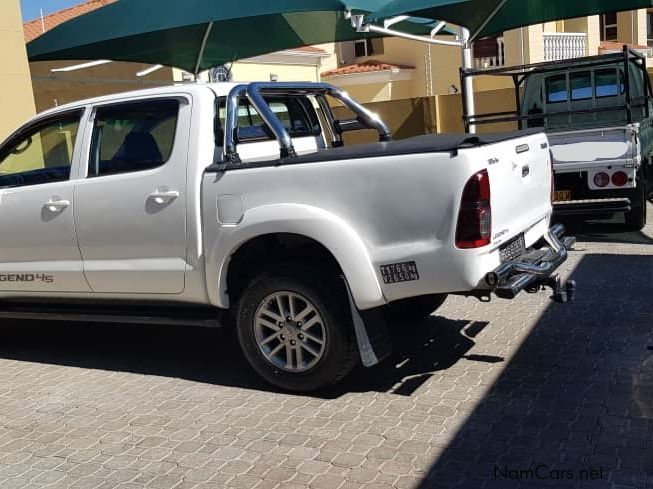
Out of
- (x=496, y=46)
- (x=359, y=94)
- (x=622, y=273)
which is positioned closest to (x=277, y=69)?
(x=359, y=94)

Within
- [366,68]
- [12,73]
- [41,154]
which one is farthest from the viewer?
[366,68]

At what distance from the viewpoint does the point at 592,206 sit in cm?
899

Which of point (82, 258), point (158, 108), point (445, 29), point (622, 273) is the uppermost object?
point (445, 29)

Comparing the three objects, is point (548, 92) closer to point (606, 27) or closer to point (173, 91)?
point (173, 91)

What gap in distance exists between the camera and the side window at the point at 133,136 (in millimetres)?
5215

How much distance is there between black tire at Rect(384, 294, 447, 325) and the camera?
238 inches

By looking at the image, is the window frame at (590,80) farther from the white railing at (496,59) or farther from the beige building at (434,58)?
the white railing at (496,59)

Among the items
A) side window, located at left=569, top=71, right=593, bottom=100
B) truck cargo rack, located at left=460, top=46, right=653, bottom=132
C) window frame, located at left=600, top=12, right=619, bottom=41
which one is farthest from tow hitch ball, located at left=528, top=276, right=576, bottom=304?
window frame, located at left=600, top=12, right=619, bottom=41

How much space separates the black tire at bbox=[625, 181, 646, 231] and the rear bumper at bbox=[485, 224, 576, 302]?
3.99 metres

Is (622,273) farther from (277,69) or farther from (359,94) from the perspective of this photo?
(359,94)

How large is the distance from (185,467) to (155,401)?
3.46ft

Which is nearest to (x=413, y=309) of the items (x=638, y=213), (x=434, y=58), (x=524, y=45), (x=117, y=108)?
(x=117, y=108)

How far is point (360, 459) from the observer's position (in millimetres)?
3963

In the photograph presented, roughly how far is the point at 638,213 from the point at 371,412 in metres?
6.03
